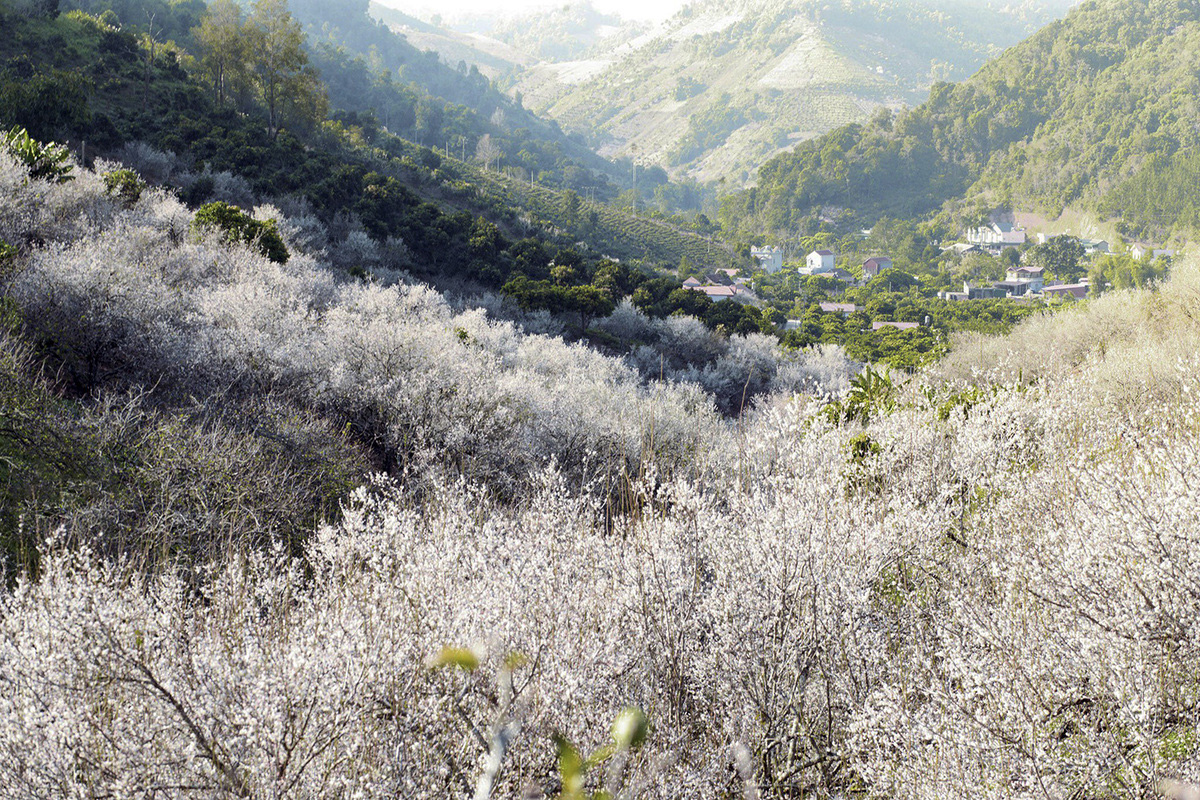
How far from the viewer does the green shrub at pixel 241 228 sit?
651 inches

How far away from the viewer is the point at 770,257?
103m

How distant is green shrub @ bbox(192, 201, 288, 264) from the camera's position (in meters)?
Answer: 16.5

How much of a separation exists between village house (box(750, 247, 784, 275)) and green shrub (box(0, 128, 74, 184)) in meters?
91.1

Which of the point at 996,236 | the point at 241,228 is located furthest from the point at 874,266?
the point at 241,228

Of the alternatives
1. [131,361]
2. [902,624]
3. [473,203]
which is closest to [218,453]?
[131,361]

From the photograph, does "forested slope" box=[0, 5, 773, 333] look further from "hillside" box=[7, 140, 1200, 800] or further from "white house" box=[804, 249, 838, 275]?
"white house" box=[804, 249, 838, 275]

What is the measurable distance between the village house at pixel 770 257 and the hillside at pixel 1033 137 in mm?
14464

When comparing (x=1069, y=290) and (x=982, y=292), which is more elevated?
(x=1069, y=290)

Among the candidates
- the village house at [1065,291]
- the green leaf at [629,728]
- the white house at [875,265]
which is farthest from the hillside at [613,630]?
the white house at [875,265]

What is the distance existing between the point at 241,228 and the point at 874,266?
9275 centimetres

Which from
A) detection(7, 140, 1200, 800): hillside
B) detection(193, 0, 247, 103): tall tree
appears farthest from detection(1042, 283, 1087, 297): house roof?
detection(7, 140, 1200, 800): hillside

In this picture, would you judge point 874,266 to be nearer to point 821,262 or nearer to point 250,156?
point 821,262

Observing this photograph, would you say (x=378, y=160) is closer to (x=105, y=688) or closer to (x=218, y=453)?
(x=218, y=453)

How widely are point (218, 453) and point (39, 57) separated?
30.9 metres
